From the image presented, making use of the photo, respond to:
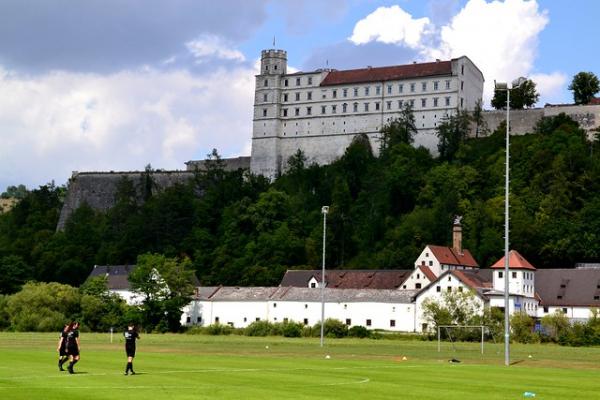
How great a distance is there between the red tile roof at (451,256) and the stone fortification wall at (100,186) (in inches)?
2647

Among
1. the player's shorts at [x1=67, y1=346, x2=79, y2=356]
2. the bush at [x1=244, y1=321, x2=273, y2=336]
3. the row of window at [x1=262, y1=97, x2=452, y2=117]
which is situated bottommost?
the player's shorts at [x1=67, y1=346, x2=79, y2=356]

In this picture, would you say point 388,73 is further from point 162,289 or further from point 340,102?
point 162,289

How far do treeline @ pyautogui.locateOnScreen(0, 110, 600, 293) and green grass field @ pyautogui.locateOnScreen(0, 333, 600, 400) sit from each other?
81.6m

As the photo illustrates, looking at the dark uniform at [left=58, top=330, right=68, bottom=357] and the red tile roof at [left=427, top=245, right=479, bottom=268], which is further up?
the red tile roof at [left=427, top=245, right=479, bottom=268]

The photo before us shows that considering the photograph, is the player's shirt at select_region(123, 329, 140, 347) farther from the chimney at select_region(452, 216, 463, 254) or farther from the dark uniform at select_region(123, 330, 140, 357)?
the chimney at select_region(452, 216, 463, 254)

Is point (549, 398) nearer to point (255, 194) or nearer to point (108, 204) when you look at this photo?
point (255, 194)

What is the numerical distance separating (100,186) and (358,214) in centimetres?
5724

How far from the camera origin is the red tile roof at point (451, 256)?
12412 centimetres

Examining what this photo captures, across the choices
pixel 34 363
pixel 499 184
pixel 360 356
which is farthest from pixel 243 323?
pixel 34 363

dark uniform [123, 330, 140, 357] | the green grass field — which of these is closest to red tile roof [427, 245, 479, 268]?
the green grass field

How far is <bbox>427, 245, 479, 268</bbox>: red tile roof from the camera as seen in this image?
12412cm

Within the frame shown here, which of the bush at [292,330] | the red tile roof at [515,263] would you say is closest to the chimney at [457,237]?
the red tile roof at [515,263]

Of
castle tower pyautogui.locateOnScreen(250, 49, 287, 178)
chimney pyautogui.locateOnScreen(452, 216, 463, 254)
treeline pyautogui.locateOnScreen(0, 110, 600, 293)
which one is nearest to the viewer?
chimney pyautogui.locateOnScreen(452, 216, 463, 254)

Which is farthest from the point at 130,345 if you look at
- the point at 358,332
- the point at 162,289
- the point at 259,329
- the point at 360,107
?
the point at 360,107
